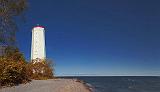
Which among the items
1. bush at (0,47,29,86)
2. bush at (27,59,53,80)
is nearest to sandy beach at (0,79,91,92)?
bush at (0,47,29,86)

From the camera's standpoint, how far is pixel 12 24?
39.5m

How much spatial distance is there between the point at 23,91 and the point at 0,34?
1120cm

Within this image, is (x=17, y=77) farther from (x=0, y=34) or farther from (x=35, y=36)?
(x=35, y=36)

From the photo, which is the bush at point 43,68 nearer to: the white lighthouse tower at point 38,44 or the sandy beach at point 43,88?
the white lighthouse tower at point 38,44

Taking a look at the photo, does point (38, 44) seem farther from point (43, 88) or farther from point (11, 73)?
point (43, 88)

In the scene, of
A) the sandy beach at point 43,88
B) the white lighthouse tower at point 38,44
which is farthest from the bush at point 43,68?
the sandy beach at point 43,88

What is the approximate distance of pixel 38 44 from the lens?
238 feet

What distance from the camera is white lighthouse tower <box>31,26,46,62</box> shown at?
72562 mm

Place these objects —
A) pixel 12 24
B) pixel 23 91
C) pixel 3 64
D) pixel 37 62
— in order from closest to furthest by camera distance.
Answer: pixel 23 91
pixel 3 64
pixel 12 24
pixel 37 62

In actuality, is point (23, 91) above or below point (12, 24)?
below

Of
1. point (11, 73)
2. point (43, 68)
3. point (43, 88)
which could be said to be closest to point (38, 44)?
point (43, 68)

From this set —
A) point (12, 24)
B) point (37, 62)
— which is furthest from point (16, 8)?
point (37, 62)

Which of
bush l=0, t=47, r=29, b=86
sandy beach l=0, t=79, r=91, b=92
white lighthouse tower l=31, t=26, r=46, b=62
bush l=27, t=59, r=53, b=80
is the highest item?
white lighthouse tower l=31, t=26, r=46, b=62

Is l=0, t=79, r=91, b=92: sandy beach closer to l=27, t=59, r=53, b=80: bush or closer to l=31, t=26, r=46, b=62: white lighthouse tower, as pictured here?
l=27, t=59, r=53, b=80: bush
